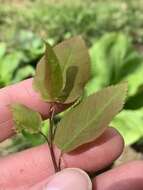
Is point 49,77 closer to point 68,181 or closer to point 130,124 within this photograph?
point 68,181

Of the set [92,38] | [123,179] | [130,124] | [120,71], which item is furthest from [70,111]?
[92,38]

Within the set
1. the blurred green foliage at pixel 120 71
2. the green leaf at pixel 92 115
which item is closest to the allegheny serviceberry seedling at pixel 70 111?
the green leaf at pixel 92 115

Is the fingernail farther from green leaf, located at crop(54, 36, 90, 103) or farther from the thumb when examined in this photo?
green leaf, located at crop(54, 36, 90, 103)

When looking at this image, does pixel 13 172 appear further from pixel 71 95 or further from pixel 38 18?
pixel 38 18

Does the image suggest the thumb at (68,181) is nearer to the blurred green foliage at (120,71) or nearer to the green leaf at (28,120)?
the green leaf at (28,120)

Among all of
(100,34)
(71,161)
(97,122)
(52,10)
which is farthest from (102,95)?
(52,10)
